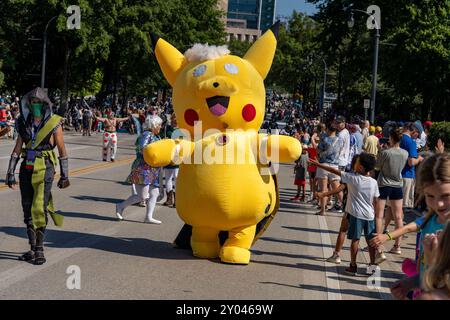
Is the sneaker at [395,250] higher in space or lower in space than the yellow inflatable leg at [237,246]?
lower

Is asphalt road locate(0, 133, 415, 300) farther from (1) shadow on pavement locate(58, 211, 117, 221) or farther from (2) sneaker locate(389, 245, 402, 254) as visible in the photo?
(2) sneaker locate(389, 245, 402, 254)

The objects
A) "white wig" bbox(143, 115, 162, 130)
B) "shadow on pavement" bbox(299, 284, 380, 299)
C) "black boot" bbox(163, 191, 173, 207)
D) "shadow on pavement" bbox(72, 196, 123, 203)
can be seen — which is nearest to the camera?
"shadow on pavement" bbox(299, 284, 380, 299)

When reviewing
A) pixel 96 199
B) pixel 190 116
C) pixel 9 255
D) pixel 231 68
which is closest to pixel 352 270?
pixel 190 116

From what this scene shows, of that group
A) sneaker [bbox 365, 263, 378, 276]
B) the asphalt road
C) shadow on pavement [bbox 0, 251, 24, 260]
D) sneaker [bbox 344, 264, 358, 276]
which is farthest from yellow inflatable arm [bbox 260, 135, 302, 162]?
shadow on pavement [bbox 0, 251, 24, 260]

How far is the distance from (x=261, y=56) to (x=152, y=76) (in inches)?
1878

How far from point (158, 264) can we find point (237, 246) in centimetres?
96

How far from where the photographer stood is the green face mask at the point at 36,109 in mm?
7930

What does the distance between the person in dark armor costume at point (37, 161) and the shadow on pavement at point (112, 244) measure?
3.64ft

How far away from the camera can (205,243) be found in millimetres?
8617

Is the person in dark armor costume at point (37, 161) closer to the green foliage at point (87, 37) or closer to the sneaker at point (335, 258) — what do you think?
the sneaker at point (335, 258)

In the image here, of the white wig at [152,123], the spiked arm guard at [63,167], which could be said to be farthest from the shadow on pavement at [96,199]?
the spiked arm guard at [63,167]

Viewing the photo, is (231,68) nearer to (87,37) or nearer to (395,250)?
(395,250)

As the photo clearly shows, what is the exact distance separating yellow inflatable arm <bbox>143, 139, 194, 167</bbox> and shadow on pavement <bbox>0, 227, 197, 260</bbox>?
121 centimetres

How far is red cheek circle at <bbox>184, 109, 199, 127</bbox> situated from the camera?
336 inches
